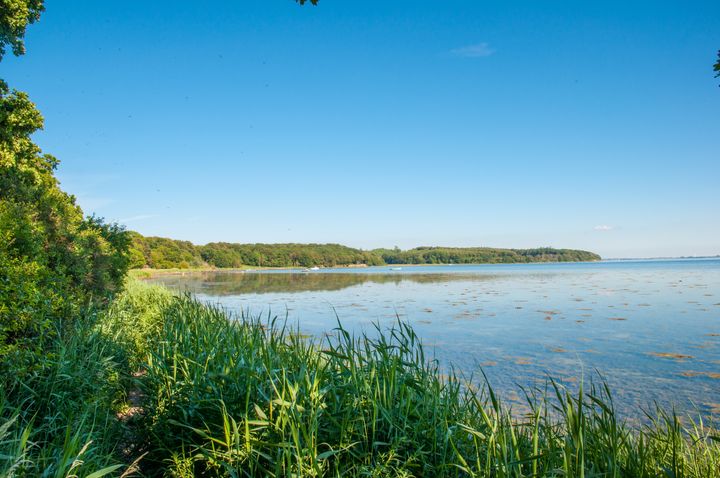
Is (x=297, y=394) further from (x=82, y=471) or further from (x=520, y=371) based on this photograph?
(x=520, y=371)

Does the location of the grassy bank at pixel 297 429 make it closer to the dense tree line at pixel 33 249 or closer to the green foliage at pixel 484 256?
the dense tree line at pixel 33 249

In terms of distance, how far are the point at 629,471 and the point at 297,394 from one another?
7.63 ft

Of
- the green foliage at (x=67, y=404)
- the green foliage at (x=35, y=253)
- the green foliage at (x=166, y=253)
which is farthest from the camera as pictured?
the green foliage at (x=166, y=253)

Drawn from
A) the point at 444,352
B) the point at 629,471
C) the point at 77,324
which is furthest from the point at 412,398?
the point at 444,352

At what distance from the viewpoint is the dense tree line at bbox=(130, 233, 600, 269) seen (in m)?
96.3

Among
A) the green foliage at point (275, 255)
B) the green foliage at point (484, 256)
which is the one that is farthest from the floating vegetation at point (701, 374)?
the green foliage at point (484, 256)

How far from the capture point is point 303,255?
4909 inches

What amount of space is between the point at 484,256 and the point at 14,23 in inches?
5564

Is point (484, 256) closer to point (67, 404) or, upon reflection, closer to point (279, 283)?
point (279, 283)

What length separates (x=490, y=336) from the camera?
11773mm

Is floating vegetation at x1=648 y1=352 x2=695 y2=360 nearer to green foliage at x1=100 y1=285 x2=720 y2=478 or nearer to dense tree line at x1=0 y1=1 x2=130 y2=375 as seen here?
green foliage at x1=100 y1=285 x2=720 y2=478

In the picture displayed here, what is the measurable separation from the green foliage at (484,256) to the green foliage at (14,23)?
449ft

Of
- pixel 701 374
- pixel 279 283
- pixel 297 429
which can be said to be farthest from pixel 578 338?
pixel 279 283

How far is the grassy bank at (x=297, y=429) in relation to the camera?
8.57ft
